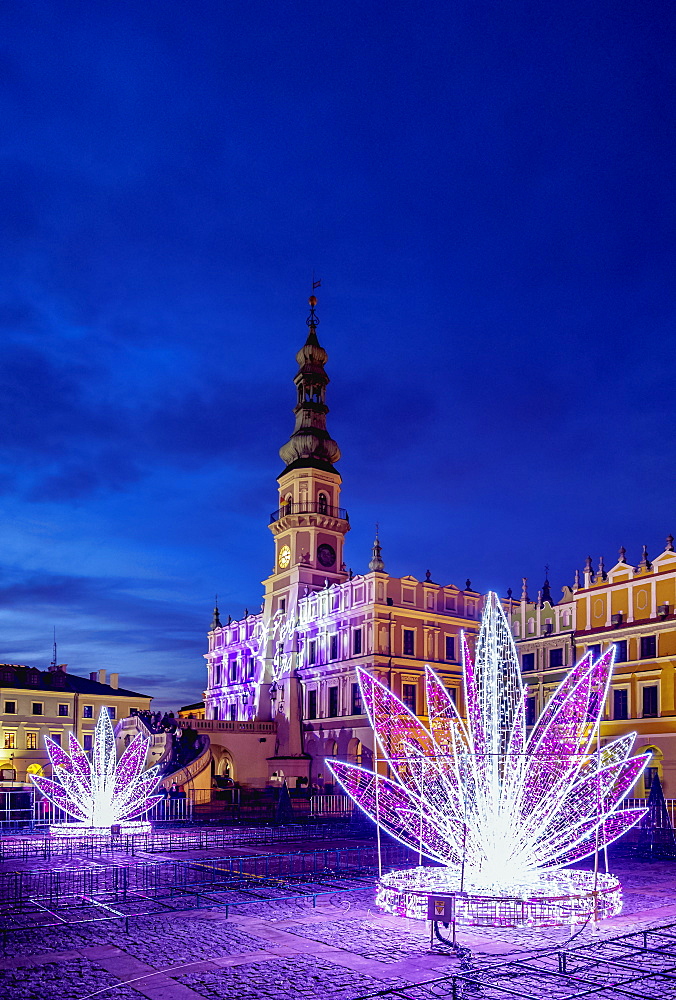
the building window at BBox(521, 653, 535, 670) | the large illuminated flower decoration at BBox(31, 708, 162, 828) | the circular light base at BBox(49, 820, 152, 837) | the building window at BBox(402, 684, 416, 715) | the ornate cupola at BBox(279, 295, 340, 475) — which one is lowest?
the circular light base at BBox(49, 820, 152, 837)

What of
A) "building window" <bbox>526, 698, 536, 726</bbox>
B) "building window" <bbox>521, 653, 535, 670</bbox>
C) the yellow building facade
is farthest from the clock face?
the yellow building facade

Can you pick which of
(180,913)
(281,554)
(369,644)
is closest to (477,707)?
(180,913)

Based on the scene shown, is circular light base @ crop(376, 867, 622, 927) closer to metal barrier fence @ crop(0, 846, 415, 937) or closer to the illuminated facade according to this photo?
metal barrier fence @ crop(0, 846, 415, 937)

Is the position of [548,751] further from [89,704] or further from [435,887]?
[89,704]

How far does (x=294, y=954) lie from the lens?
14.2 meters

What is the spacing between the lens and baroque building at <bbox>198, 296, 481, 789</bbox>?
196 feet

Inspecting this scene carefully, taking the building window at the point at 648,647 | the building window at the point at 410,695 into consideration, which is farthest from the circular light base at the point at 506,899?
the building window at the point at 410,695

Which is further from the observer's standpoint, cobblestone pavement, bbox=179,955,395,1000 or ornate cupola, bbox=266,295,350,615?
ornate cupola, bbox=266,295,350,615

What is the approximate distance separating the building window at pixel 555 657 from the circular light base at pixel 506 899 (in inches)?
1458

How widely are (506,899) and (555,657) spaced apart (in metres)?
41.1

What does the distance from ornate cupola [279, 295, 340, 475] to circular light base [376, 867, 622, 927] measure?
52946 mm

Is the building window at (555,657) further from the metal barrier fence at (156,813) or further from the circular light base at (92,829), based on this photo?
the circular light base at (92,829)

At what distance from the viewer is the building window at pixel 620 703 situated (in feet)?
161

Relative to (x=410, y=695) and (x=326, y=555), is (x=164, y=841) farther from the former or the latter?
(x=326, y=555)
